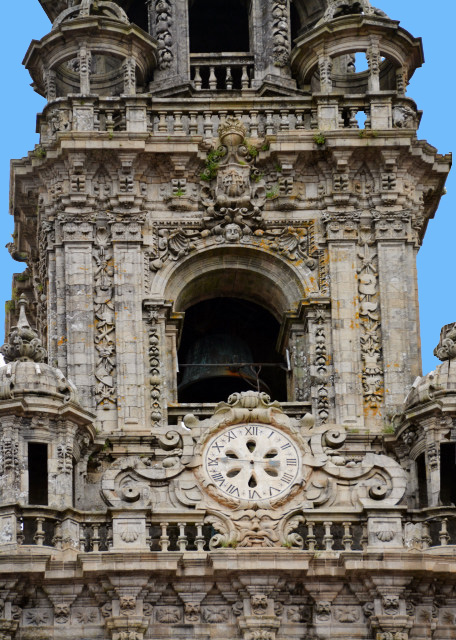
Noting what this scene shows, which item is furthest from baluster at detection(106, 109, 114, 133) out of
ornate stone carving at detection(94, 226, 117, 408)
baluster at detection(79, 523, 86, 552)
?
baluster at detection(79, 523, 86, 552)

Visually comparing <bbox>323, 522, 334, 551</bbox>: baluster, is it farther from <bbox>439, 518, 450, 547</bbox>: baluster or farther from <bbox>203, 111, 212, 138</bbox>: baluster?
<bbox>203, 111, 212, 138</bbox>: baluster

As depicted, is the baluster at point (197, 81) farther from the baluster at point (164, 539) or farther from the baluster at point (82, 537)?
the baluster at point (164, 539)

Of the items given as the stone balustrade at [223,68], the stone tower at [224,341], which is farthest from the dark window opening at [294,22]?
the stone balustrade at [223,68]

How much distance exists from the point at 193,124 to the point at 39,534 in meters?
9.61

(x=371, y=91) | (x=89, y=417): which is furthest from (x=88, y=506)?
(x=371, y=91)

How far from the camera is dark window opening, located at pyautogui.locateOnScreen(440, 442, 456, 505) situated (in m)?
51.3

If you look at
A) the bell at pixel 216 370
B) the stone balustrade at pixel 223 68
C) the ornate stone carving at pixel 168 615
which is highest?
the stone balustrade at pixel 223 68

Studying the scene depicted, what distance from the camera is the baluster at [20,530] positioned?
49.7m

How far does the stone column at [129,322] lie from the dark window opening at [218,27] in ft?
23.0

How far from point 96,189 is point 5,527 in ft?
26.1

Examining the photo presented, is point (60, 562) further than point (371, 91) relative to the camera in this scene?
No

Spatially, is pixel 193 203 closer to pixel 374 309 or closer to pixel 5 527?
pixel 374 309

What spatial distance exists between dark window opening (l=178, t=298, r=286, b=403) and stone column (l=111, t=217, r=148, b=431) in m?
2.75

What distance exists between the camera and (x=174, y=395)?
5384 cm
